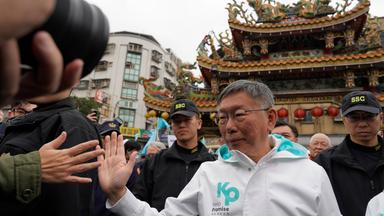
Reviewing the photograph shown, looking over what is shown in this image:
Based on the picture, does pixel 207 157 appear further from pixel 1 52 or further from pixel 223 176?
pixel 1 52

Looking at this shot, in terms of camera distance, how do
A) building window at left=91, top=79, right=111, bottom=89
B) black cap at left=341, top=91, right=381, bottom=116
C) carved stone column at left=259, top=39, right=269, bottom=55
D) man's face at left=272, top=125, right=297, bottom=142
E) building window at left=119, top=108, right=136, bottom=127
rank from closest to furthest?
black cap at left=341, top=91, right=381, bottom=116 → man's face at left=272, top=125, right=297, bottom=142 → carved stone column at left=259, top=39, right=269, bottom=55 → building window at left=119, top=108, right=136, bottom=127 → building window at left=91, top=79, right=111, bottom=89

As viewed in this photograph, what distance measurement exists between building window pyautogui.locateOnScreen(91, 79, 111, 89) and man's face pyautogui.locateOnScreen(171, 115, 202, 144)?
32.9 m

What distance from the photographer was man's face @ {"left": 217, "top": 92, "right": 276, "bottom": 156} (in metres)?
2.07

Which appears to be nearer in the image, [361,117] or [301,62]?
[361,117]

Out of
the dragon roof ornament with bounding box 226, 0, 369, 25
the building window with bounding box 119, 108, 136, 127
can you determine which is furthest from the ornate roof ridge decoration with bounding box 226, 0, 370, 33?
the building window with bounding box 119, 108, 136, 127

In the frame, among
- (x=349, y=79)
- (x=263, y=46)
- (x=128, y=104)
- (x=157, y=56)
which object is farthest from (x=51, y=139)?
(x=157, y=56)

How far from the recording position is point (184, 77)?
12.3 m

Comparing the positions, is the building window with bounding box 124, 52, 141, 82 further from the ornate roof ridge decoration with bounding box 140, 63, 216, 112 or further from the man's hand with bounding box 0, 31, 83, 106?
the man's hand with bounding box 0, 31, 83, 106

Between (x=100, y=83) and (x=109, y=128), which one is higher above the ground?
(x=100, y=83)

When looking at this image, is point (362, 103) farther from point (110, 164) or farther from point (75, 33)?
point (75, 33)

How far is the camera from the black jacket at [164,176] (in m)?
3.27

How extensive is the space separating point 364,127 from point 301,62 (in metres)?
8.34

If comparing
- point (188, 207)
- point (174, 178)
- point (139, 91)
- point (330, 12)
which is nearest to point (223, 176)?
point (188, 207)

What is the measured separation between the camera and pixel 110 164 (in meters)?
1.75
